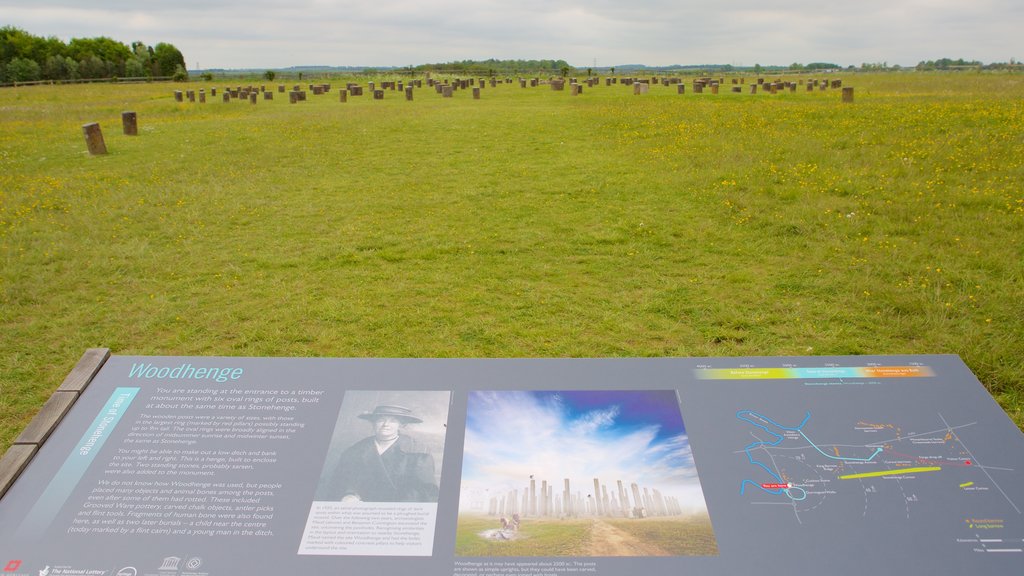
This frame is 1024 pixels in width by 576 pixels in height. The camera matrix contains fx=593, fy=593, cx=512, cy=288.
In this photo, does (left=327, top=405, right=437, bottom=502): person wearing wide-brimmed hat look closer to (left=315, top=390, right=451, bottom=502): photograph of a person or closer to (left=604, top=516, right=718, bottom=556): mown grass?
(left=315, top=390, right=451, bottom=502): photograph of a person

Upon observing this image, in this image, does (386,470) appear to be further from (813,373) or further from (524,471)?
(813,373)

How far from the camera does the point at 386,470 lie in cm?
242

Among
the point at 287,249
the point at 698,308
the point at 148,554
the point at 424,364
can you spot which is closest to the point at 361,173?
the point at 287,249

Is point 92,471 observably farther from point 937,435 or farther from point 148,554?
point 937,435

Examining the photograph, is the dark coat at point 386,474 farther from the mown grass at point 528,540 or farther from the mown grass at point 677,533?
the mown grass at point 677,533

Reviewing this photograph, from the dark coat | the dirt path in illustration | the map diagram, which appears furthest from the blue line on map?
the dark coat

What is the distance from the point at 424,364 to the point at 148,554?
1.32 meters

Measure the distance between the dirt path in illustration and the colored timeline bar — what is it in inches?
36.3

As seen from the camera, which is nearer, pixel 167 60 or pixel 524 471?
pixel 524 471

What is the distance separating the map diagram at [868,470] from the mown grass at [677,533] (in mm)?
246

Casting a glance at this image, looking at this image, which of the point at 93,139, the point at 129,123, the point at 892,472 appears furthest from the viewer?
the point at 129,123

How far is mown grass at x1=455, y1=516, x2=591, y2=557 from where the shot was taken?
214 centimetres

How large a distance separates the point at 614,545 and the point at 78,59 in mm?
80816

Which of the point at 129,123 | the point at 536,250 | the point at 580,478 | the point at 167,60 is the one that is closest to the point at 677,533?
the point at 580,478
